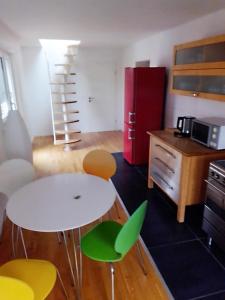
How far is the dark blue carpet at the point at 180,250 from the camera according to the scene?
1.76m

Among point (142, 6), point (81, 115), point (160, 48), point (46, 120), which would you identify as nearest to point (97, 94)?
point (81, 115)

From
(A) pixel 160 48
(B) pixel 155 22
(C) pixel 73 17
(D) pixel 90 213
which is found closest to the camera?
(D) pixel 90 213

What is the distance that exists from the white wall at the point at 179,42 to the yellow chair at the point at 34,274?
94.5 inches

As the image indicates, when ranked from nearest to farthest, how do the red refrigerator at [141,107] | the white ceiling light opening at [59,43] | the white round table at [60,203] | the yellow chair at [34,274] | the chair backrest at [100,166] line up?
the yellow chair at [34,274]
the white round table at [60,203]
the chair backrest at [100,166]
the red refrigerator at [141,107]
the white ceiling light opening at [59,43]

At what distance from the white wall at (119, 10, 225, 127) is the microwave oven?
32 centimetres

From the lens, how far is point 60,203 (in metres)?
1.70

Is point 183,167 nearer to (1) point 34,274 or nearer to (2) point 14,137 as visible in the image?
(1) point 34,274

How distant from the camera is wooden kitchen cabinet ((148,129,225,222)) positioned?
92.8 inches

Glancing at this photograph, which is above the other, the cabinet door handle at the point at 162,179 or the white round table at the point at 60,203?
the white round table at the point at 60,203

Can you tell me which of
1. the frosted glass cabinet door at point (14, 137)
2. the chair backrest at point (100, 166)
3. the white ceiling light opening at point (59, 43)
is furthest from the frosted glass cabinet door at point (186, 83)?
the white ceiling light opening at point (59, 43)

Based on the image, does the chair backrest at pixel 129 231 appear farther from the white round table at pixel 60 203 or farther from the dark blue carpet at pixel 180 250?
the dark blue carpet at pixel 180 250

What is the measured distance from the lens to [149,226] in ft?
8.22

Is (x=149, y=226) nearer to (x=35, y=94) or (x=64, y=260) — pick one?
(x=64, y=260)

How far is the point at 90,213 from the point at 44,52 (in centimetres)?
529
